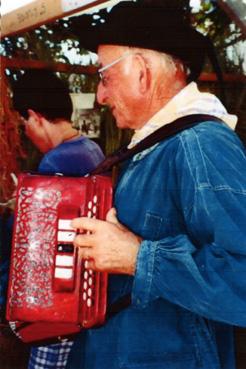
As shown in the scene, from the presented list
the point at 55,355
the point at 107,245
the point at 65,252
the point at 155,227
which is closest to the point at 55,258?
the point at 65,252

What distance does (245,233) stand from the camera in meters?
1.14

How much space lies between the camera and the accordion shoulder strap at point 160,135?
1.30 meters

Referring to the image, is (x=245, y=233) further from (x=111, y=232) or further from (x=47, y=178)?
(x=47, y=178)

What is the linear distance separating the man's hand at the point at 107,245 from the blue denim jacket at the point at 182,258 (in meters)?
0.03

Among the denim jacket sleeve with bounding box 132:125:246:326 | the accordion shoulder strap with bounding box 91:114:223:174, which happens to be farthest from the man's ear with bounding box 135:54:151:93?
the denim jacket sleeve with bounding box 132:125:246:326

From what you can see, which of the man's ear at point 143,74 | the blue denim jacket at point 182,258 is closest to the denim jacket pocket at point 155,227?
the blue denim jacket at point 182,258

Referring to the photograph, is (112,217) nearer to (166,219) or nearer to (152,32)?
(166,219)

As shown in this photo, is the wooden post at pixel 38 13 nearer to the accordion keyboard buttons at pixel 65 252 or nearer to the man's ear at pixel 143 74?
the man's ear at pixel 143 74

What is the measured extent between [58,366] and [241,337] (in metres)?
0.67

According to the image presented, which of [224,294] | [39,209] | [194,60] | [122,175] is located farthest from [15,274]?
[194,60]

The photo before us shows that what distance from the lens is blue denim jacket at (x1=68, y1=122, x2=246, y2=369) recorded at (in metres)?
1.14

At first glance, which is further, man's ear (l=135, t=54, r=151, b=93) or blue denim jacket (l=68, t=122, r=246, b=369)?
man's ear (l=135, t=54, r=151, b=93)

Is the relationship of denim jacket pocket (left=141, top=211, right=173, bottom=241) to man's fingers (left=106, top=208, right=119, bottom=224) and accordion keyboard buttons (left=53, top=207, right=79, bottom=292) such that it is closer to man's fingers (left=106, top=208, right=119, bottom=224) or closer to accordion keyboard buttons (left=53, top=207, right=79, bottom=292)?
man's fingers (left=106, top=208, right=119, bottom=224)

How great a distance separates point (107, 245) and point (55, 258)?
0.15 metres
